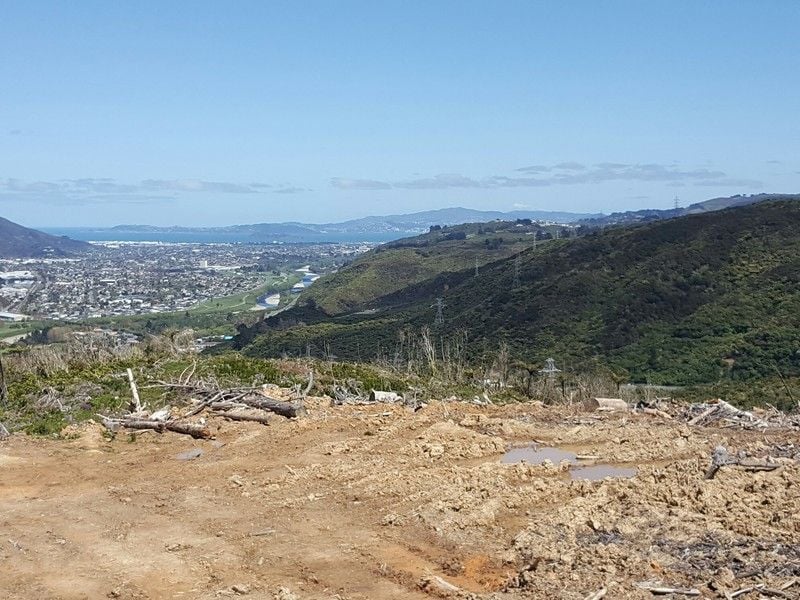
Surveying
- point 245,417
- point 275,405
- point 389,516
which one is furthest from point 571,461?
point 245,417

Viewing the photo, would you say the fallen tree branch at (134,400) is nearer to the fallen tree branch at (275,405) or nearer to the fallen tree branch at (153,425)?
the fallen tree branch at (153,425)

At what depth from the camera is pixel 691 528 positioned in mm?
8945

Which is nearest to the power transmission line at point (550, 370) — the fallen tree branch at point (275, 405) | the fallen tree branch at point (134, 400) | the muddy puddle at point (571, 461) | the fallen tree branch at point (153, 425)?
the fallen tree branch at point (275, 405)

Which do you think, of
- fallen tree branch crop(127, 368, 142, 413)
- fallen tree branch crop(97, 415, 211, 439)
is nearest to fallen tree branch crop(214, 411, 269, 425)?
fallen tree branch crop(97, 415, 211, 439)

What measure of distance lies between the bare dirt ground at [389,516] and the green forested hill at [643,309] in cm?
3296

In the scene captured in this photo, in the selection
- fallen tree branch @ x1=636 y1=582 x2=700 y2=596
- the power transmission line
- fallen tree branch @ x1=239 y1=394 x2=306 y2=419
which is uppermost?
fallen tree branch @ x1=636 y1=582 x2=700 y2=596

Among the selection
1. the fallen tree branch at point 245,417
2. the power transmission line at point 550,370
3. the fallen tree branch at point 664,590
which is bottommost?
the power transmission line at point 550,370

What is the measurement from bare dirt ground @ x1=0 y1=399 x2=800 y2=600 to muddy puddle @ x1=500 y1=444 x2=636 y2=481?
0.95 ft

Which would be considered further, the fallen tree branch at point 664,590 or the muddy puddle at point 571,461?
the muddy puddle at point 571,461

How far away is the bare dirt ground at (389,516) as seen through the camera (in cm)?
809

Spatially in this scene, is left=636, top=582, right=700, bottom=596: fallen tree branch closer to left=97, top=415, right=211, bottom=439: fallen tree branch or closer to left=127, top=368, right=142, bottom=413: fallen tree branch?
left=97, top=415, right=211, bottom=439: fallen tree branch

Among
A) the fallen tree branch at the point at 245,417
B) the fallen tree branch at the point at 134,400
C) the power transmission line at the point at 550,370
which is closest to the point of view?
the fallen tree branch at the point at 245,417

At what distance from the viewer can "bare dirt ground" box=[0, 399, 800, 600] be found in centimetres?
809

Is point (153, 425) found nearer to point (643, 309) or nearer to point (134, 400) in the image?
point (134, 400)
